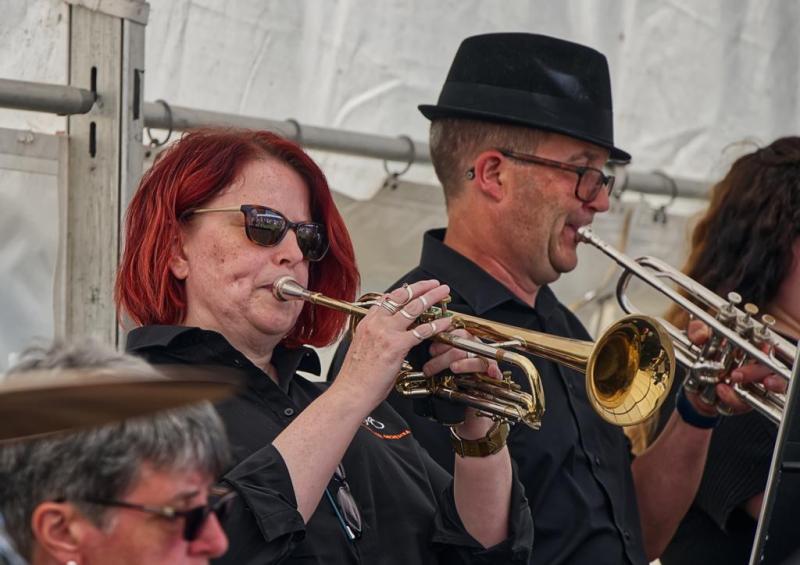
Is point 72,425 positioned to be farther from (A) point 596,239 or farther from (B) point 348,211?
(B) point 348,211

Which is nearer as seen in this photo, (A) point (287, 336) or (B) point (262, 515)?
(B) point (262, 515)

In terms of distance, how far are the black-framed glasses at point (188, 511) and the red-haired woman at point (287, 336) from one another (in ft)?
2.35

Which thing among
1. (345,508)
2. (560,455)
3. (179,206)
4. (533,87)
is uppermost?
(533,87)

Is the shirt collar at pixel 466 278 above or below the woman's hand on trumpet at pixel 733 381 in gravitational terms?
above

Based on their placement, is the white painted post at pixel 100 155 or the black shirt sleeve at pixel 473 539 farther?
the white painted post at pixel 100 155

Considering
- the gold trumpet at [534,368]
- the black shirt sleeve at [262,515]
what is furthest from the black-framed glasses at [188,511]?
the gold trumpet at [534,368]

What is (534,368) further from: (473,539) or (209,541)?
(209,541)

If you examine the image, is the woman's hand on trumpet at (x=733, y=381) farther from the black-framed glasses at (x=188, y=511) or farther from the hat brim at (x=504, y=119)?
the black-framed glasses at (x=188, y=511)

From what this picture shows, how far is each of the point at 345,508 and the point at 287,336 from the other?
1.44ft

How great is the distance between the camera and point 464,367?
2768 mm

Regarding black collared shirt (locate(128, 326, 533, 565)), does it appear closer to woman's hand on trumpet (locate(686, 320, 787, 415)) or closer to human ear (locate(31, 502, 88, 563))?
human ear (locate(31, 502, 88, 563))

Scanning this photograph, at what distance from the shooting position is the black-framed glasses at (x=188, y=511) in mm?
1724

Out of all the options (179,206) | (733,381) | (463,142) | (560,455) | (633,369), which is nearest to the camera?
(179,206)

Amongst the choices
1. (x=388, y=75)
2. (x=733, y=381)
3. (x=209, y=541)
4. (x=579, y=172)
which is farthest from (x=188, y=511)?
(x=388, y=75)
